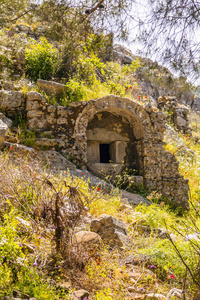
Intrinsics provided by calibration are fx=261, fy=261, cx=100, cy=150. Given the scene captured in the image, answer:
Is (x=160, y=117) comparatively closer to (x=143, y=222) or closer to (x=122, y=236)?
(x=143, y=222)

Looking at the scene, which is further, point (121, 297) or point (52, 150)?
point (52, 150)

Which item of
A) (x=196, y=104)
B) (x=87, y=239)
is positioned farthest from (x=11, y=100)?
(x=196, y=104)

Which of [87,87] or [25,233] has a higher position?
[87,87]

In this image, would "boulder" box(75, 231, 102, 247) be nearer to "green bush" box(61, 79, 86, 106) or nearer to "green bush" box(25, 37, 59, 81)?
"green bush" box(61, 79, 86, 106)

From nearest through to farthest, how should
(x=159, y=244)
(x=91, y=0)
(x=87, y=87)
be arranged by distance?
1. (x=159, y=244)
2. (x=91, y=0)
3. (x=87, y=87)

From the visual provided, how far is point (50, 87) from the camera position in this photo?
7.32 meters

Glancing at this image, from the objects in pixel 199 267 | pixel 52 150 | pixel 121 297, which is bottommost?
pixel 121 297

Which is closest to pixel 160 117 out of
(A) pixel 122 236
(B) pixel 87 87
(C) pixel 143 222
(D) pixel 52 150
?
(B) pixel 87 87

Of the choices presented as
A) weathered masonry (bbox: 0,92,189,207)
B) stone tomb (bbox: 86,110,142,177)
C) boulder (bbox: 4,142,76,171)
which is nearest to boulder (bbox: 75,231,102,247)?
boulder (bbox: 4,142,76,171)

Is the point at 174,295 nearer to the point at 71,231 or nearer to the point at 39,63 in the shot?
the point at 71,231

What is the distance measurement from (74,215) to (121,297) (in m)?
0.96

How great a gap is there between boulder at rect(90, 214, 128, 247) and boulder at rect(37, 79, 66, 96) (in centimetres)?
470

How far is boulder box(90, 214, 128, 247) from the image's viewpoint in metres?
3.45

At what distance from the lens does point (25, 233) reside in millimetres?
3016
